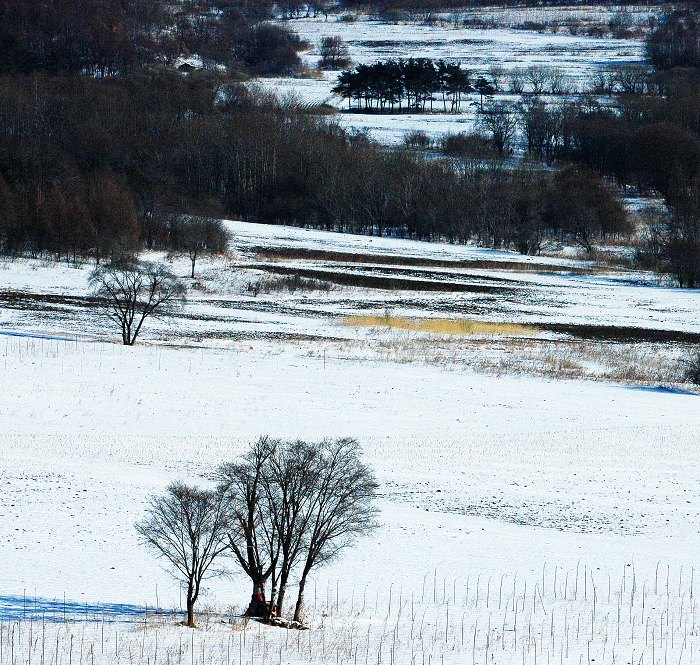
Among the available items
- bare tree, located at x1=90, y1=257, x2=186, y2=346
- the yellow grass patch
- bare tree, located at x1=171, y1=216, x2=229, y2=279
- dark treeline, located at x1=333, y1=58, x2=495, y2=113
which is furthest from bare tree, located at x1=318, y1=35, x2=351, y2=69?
bare tree, located at x1=90, y1=257, x2=186, y2=346

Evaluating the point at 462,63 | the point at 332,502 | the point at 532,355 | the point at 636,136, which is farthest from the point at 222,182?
the point at 332,502

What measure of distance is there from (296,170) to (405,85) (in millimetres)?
48893

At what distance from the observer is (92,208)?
6359 cm

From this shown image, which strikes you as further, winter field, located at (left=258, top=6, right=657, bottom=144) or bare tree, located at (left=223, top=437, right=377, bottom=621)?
winter field, located at (left=258, top=6, right=657, bottom=144)

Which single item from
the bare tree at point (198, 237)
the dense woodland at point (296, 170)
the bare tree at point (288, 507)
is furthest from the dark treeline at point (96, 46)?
the bare tree at point (288, 507)

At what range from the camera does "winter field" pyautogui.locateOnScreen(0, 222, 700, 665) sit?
1441 centimetres

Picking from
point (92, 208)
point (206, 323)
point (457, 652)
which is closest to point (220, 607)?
point (457, 652)

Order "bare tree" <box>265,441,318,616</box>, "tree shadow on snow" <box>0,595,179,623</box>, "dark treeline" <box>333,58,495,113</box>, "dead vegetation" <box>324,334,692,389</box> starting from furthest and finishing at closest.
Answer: "dark treeline" <box>333,58,495,113</box> → "dead vegetation" <box>324,334,692,389</box> → "bare tree" <box>265,441,318,616</box> → "tree shadow on snow" <box>0,595,179,623</box>

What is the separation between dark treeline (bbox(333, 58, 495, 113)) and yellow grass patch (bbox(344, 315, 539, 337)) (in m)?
94.0

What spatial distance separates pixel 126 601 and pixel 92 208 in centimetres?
5024

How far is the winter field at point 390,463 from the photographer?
14.4 m

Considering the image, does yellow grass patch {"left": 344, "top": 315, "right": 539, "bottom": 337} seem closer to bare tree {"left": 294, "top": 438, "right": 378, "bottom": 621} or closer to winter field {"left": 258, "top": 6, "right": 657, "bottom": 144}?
bare tree {"left": 294, "top": 438, "right": 378, "bottom": 621}

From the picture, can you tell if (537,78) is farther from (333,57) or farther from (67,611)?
(67,611)

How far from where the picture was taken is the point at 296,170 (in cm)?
9625
